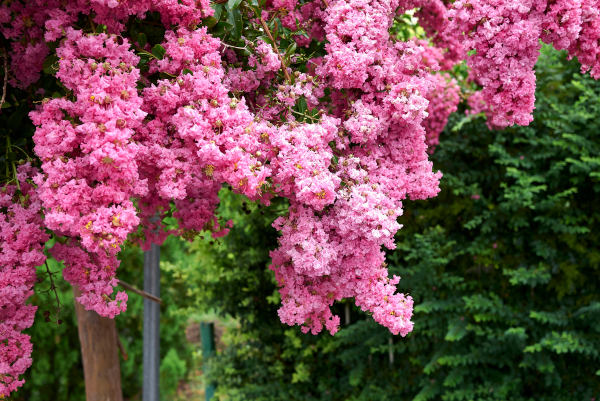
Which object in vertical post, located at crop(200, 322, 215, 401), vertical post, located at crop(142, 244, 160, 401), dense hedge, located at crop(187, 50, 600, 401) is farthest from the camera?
vertical post, located at crop(200, 322, 215, 401)

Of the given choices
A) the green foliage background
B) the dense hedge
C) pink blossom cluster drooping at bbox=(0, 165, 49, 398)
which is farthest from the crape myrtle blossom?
the green foliage background

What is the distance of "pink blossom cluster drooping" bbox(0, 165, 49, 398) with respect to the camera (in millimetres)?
1682

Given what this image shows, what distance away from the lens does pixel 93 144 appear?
1.43m

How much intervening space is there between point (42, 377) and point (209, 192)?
4.65m

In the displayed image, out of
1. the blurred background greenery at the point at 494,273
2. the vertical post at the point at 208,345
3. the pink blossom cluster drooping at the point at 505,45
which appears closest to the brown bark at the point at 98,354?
the blurred background greenery at the point at 494,273

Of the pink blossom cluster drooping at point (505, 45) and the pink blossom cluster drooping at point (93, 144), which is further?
the pink blossom cluster drooping at point (505, 45)

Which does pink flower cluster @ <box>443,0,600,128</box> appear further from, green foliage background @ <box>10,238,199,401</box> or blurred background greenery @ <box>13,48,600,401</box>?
green foliage background @ <box>10,238,199,401</box>

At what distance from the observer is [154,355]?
147 inches

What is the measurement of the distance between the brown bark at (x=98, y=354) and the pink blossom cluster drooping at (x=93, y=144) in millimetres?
→ 1528

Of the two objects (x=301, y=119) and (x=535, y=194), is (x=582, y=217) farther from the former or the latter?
(x=301, y=119)

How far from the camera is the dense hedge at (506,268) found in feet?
13.4

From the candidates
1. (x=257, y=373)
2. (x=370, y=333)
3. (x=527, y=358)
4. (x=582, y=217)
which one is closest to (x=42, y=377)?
(x=257, y=373)

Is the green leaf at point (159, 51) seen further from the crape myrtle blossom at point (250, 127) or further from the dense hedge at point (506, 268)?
the dense hedge at point (506, 268)

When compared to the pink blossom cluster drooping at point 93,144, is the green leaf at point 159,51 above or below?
above
